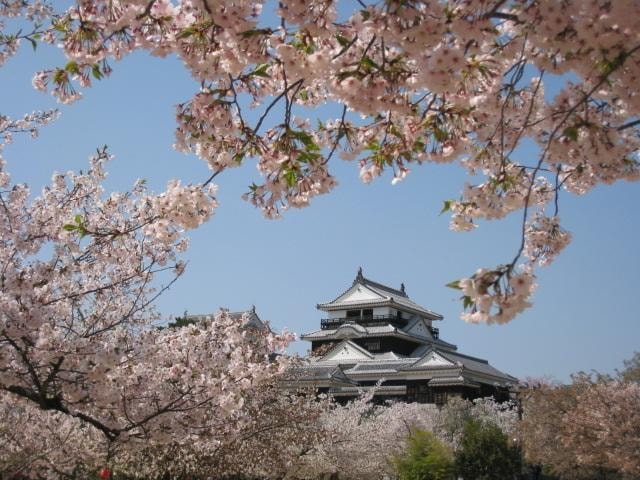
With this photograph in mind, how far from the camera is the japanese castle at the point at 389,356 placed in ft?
112

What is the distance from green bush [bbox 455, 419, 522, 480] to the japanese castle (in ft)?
30.1

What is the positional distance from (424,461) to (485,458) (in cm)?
272

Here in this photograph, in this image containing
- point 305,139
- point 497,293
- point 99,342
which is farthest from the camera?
point 99,342

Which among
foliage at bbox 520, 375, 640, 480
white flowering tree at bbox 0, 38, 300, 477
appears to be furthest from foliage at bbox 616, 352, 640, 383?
white flowering tree at bbox 0, 38, 300, 477

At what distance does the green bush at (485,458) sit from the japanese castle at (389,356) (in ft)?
30.1

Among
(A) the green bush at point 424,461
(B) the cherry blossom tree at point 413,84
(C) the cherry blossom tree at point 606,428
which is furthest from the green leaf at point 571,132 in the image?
(A) the green bush at point 424,461

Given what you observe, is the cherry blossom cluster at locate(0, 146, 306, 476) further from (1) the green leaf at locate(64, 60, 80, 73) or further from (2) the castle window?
(2) the castle window

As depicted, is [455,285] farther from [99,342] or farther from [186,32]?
[99,342]

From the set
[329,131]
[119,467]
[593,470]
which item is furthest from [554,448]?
[329,131]

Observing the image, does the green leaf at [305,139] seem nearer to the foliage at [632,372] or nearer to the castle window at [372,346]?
the foliage at [632,372]

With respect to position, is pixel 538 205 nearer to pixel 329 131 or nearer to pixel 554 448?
pixel 329 131

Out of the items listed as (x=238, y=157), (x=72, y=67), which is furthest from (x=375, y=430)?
(x=72, y=67)

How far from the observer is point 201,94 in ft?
11.6

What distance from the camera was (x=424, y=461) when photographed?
18.1m
